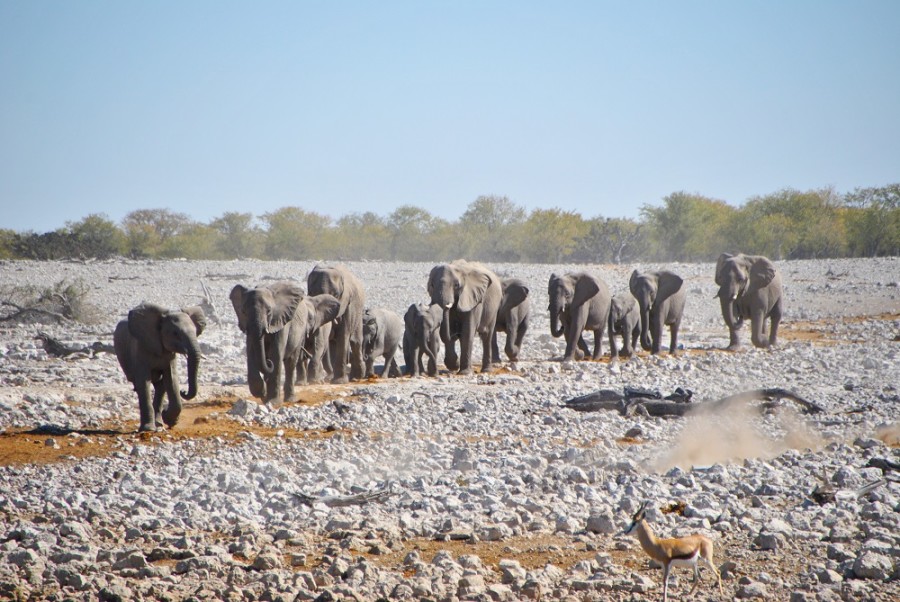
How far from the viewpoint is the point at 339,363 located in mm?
17453

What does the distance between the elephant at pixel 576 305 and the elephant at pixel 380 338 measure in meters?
3.20

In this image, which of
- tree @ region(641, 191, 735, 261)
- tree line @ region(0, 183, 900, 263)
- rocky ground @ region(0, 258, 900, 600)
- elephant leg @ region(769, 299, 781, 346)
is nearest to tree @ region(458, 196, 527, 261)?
tree line @ region(0, 183, 900, 263)

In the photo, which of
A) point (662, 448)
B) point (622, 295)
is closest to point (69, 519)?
point (662, 448)

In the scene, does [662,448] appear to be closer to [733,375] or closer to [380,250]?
[733,375]

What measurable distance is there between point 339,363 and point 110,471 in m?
7.59

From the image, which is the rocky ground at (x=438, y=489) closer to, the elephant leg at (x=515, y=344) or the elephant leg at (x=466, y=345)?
the elephant leg at (x=466, y=345)

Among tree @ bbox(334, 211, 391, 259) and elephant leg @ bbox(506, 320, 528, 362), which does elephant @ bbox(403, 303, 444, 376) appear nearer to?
elephant leg @ bbox(506, 320, 528, 362)

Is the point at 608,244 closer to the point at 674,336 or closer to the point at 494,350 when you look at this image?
the point at 674,336

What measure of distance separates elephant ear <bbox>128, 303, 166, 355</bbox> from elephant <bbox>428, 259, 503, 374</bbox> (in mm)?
7232

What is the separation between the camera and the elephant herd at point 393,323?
12102 mm

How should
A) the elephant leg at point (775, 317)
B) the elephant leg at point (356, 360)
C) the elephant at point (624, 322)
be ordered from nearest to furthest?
the elephant leg at point (356, 360) < the elephant at point (624, 322) < the elephant leg at point (775, 317)

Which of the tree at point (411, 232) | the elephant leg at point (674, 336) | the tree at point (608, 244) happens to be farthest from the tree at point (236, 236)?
the elephant leg at point (674, 336)

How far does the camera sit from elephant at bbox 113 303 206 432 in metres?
11.8

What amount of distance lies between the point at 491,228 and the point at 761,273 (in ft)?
173
